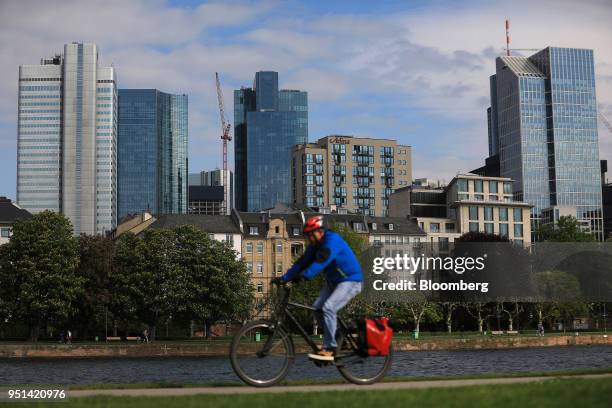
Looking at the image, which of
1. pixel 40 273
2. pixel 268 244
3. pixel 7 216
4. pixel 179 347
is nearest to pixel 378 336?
pixel 179 347

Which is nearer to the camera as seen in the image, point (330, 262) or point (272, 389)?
→ point (272, 389)

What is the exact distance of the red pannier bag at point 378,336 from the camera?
1947cm

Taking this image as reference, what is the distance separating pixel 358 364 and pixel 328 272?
209 cm

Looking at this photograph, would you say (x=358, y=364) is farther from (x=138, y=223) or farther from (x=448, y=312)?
(x=138, y=223)

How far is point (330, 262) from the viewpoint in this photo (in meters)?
18.9

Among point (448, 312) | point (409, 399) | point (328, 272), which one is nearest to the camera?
point (409, 399)

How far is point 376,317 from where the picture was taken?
19922 millimetres

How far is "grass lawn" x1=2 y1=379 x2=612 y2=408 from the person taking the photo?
48.3 ft

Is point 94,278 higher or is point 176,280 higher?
point 94,278

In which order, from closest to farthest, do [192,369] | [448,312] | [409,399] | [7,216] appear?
[409,399], [192,369], [448,312], [7,216]

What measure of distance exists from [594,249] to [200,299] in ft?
149

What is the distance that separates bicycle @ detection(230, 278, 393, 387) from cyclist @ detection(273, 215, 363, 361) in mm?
246

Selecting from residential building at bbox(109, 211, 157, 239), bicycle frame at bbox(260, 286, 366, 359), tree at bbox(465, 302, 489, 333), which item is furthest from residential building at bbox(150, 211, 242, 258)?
bicycle frame at bbox(260, 286, 366, 359)

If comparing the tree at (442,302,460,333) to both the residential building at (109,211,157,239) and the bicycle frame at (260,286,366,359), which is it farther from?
the bicycle frame at (260,286,366,359)
